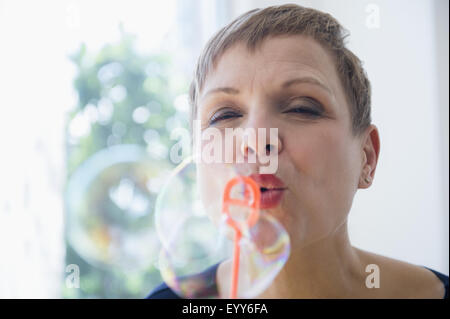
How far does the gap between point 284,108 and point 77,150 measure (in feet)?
2.80

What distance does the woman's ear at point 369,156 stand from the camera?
0.76 m

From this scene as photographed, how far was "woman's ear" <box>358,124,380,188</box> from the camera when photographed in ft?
2.51

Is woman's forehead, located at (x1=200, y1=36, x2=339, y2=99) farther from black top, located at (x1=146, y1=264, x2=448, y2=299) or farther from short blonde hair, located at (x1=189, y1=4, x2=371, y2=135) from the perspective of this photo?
black top, located at (x1=146, y1=264, x2=448, y2=299)

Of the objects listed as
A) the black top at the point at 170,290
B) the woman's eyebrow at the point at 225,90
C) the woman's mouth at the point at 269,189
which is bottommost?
the black top at the point at 170,290

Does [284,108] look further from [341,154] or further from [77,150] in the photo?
[77,150]

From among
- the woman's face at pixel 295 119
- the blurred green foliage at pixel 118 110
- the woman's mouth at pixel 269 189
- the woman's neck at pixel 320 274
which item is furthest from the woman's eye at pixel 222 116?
the blurred green foliage at pixel 118 110

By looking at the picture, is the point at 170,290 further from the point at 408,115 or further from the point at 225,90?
the point at 408,115

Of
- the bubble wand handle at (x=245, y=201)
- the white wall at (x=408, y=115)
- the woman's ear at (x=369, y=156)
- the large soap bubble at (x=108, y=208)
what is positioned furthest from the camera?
the white wall at (x=408, y=115)

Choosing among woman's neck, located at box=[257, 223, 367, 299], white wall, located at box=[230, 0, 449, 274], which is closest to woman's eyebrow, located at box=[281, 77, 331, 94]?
woman's neck, located at box=[257, 223, 367, 299]

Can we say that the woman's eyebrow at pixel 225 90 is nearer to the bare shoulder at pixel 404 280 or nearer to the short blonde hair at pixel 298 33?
the short blonde hair at pixel 298 33

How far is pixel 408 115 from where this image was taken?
124 centimetres

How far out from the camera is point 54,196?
1.26 metres

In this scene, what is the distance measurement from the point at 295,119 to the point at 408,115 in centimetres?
74

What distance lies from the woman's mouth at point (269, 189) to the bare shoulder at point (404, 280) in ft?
1.17
